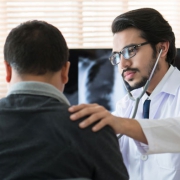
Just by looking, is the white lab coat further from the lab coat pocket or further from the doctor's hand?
the doctor's hand

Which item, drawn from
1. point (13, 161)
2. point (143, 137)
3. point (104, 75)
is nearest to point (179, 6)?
point (104, 75)

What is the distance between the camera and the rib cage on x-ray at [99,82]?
2.31 metres

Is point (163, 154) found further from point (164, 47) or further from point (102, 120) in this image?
point (102, 120)

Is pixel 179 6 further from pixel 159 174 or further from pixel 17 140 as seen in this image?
pixel 17 140

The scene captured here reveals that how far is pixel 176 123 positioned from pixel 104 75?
0.98 m

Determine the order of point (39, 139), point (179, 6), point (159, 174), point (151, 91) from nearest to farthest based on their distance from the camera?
point (39, 139) < point (159, 174) < point (151, 91) < point (179, 6)

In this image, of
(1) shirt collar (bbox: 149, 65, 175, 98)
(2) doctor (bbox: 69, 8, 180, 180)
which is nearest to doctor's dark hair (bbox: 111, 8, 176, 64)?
(2) doctor (bbox: 69, 8, 180, 180)

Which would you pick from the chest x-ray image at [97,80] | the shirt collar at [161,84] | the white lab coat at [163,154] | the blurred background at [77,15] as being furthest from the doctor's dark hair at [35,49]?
the blurred background at [77,15]

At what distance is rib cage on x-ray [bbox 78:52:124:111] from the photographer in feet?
7.57

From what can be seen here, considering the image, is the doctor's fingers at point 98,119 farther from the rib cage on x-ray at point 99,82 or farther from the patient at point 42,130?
the rib cage on x-ray at point 99,82

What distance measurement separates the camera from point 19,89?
3.20 ft

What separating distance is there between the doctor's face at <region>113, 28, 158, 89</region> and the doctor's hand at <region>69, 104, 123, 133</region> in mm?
672

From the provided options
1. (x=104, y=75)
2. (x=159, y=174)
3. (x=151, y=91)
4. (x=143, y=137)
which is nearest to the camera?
(x=143, y=137)

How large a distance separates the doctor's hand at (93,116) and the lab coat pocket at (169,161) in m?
0.62
